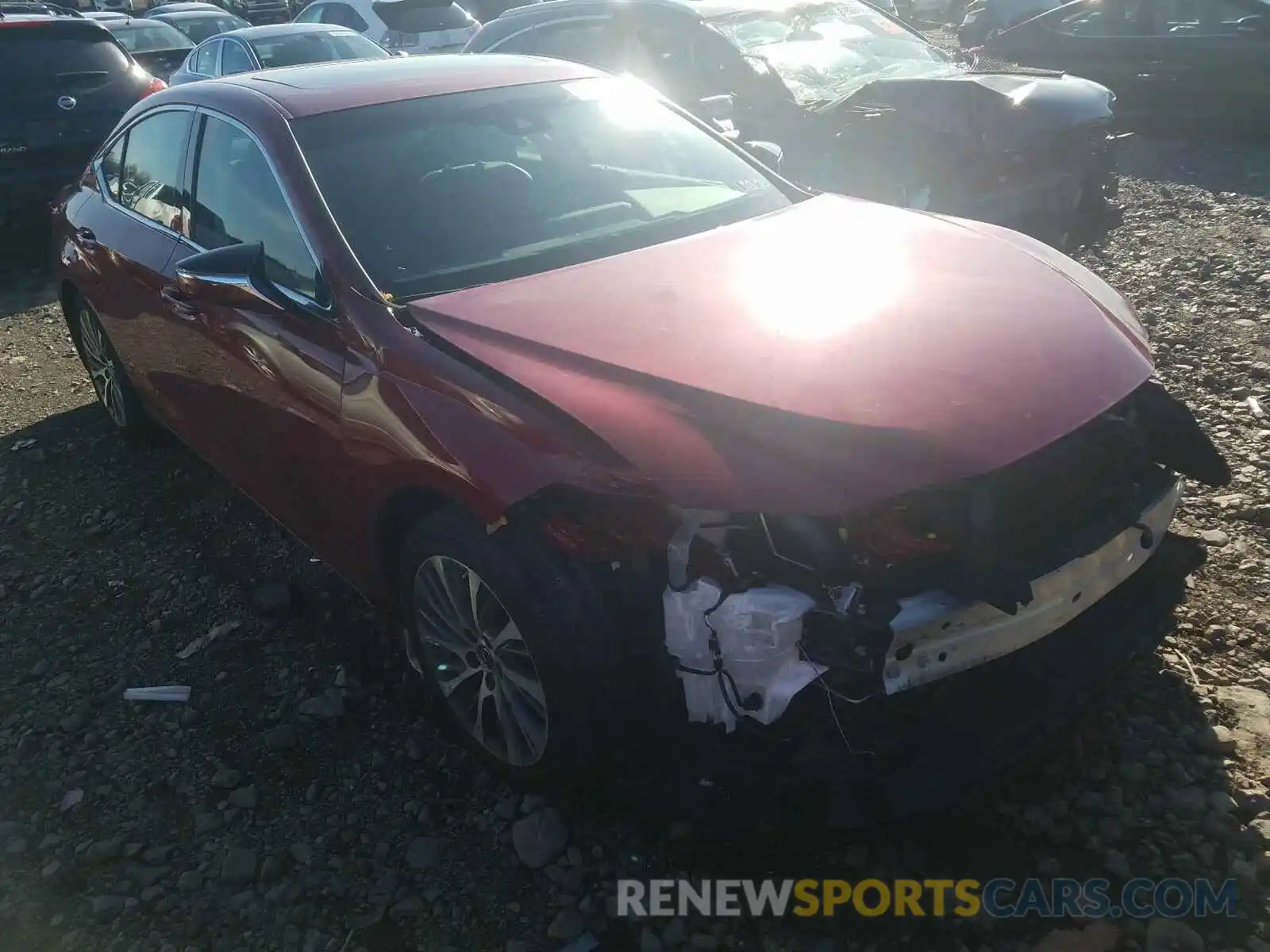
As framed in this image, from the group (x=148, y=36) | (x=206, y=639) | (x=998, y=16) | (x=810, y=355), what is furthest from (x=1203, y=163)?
(x=148, y=36)

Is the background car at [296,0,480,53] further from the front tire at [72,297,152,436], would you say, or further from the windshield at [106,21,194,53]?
the front tire at [72,297,152,436]

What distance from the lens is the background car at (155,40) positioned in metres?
12.8

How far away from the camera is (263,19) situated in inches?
833

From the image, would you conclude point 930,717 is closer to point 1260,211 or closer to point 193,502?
point 193,502

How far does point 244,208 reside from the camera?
3463mm

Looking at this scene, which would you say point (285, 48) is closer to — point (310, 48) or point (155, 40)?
point (310, 48)

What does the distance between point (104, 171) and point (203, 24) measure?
12.2m

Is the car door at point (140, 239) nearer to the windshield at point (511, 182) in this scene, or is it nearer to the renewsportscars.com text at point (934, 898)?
the windshield at point (511, 182)

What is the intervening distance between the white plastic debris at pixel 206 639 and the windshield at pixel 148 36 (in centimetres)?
1203

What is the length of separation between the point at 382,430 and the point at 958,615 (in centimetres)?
151

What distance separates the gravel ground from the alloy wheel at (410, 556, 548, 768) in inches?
8.1

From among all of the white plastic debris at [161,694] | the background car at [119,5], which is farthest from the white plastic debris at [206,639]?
the background car at [119,5]

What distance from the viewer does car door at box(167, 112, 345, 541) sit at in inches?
120

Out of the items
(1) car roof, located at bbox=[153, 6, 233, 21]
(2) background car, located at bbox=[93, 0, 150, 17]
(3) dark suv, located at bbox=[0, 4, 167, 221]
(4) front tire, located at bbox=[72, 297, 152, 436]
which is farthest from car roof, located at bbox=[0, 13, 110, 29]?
(2) background car, located at bbox=[93, 0, 150, 17]
